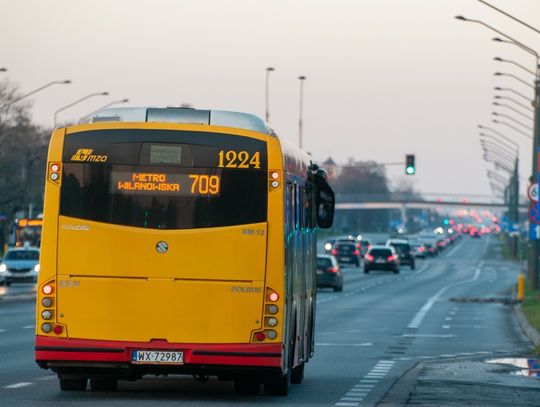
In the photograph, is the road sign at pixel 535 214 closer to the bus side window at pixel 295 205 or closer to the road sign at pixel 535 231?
the road sign at pixel 535 231

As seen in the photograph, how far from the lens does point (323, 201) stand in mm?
19266

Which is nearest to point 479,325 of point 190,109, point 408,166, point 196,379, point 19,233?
point 196,379

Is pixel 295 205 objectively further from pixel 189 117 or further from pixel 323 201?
pixel 323 201

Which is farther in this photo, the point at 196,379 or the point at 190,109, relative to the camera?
the point at 196,379

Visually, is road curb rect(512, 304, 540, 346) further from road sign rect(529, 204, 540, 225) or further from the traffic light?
the traffic light

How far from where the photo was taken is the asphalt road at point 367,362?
16.8 metres

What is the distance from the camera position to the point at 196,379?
19.5 m

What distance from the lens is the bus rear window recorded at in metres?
16.0

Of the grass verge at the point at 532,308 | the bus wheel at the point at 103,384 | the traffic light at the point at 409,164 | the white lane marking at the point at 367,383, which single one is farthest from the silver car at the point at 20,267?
the bus wheel at the point at 103,384

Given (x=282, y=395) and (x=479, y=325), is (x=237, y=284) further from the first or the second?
(x=479, y=325)

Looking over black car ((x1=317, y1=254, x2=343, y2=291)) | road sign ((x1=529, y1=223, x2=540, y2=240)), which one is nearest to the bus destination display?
road sign ((x1=529, y1=223, x2=540, y2=240))

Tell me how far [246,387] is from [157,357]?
1.79m

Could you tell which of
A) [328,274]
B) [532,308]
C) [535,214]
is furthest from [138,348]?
[328,274]

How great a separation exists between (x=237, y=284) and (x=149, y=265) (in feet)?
2.86
